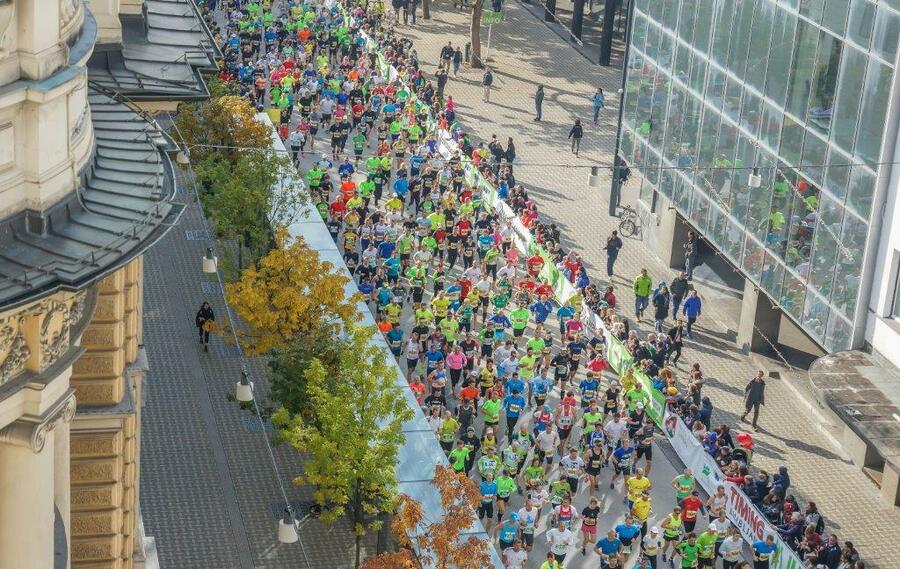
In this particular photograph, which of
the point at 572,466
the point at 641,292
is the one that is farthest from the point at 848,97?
the point at 572,466

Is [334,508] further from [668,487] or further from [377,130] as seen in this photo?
[377,130]

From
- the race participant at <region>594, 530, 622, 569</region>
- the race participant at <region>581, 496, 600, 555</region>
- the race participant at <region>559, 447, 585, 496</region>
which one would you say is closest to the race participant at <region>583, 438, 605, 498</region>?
the race participant at <region>559, 447, 585, 496</region>

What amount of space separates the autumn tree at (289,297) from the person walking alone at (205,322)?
3217 mm

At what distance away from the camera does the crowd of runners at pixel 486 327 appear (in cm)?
3750

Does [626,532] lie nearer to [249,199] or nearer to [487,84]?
[249,199]

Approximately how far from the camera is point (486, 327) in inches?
1791

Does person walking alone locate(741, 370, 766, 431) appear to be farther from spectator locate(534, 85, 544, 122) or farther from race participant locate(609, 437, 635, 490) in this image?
spectator locate(534, 85, 544, 122)

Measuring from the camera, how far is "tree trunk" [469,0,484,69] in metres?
73.8

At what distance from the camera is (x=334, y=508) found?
35.7 metres

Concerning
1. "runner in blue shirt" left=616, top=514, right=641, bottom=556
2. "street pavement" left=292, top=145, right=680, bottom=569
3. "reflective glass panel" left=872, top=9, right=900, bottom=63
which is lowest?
"street pavement" left=292, top=145, right=680, bottom=569

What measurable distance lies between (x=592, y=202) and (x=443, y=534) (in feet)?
93.2

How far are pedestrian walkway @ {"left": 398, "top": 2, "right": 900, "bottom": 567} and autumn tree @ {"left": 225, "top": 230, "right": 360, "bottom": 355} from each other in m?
10.9

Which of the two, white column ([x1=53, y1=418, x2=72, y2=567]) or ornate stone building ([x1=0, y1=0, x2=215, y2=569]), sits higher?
ornate stone building ([x1=0, y1=0, x2=215, y2=569])

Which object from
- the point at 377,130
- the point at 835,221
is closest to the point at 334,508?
the point at 835,221
